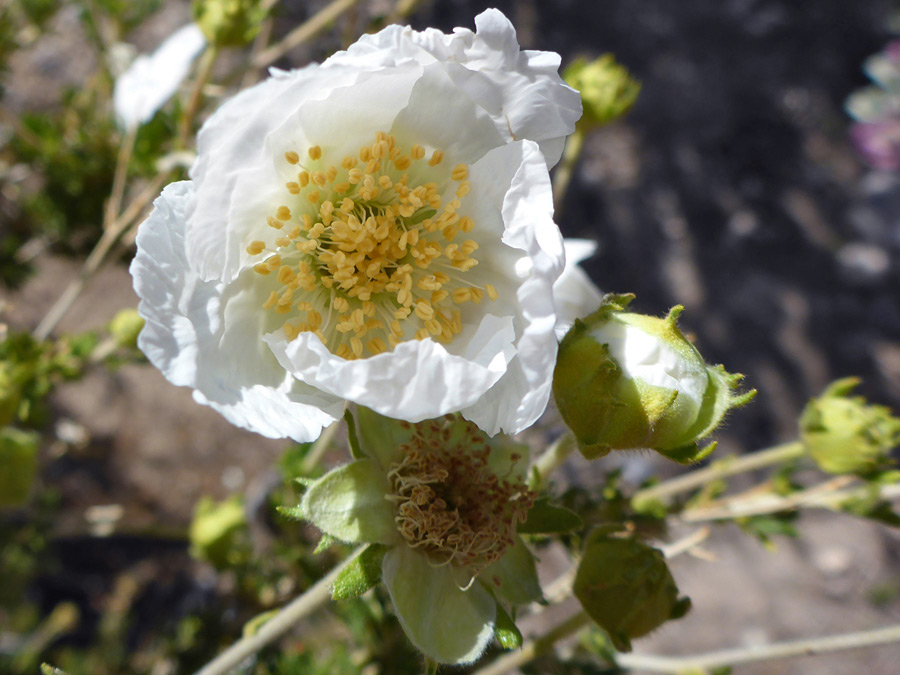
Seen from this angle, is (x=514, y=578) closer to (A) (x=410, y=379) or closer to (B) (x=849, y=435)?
(A) (x=410, y=379)

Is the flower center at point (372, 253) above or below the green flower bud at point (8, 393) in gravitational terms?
above

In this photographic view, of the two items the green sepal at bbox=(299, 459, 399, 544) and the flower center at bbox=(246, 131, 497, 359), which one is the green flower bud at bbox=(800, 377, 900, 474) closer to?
the flower center at bbox=(246, 131, 497, 359)

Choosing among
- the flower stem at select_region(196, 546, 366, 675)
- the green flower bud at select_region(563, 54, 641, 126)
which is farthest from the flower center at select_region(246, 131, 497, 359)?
the green flower bud at select_region(563, 54, 641, 126)

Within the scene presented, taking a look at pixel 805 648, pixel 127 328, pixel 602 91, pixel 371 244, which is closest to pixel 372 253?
pixel 371 244

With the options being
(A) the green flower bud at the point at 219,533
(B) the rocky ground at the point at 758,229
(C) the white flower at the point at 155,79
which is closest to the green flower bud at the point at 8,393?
(A) the green flower bud at the point at 219,533

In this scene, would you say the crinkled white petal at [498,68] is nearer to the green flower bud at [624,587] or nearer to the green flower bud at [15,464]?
the green flower bud at [624,587]

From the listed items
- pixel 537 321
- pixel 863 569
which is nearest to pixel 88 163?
pixel 537 321
